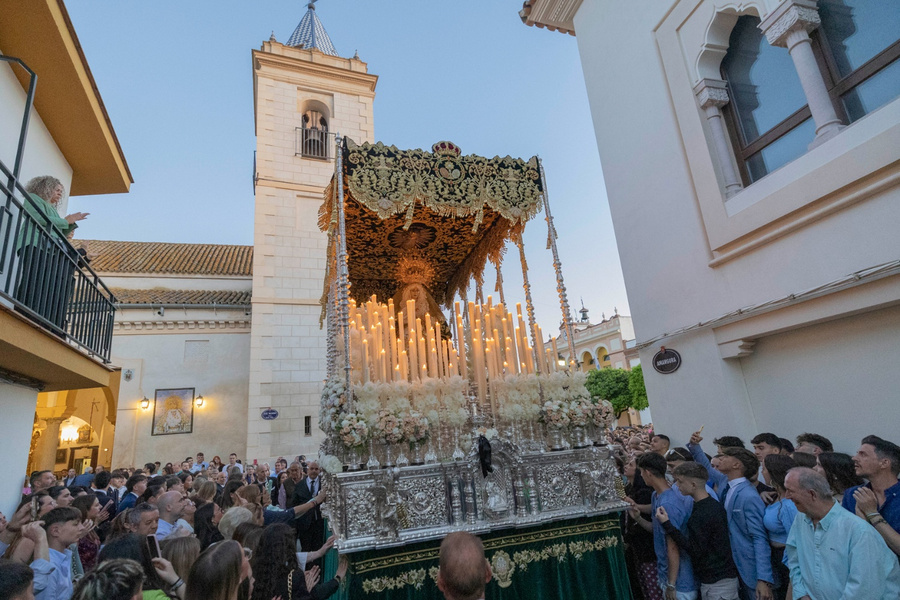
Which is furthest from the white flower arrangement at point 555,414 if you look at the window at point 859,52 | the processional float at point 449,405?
the window at point 859,52

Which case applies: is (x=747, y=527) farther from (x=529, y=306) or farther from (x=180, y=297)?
(x=180, y=297)

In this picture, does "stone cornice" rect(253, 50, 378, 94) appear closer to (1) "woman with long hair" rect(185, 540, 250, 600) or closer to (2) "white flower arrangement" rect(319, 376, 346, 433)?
(2) "white flower arrangement" rect(319, 376, 346, 433)

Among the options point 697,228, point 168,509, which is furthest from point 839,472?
point 168,509

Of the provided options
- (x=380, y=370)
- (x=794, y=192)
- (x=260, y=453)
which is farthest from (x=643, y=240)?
(x=260, y=453)

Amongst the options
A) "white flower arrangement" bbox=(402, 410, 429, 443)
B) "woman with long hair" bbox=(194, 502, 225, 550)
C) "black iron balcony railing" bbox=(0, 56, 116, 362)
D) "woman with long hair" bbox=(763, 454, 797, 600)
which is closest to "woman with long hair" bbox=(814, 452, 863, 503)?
"woman with long hair" bbox=(763, 454, 797, 600)

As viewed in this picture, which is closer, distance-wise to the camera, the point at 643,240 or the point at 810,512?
the point at 810,512

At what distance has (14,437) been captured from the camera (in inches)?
203

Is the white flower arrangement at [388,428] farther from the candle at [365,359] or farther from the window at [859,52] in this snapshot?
the window at [859,52]

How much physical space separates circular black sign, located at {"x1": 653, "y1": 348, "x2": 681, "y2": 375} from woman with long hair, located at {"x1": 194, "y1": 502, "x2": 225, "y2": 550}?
5851 millimetres

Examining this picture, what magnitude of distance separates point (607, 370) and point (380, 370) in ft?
79.3

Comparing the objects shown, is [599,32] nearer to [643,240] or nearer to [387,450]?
[643,240]

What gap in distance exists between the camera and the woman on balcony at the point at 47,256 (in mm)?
4344

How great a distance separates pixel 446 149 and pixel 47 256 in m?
4.23

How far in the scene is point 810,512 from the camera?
98.2 inches
